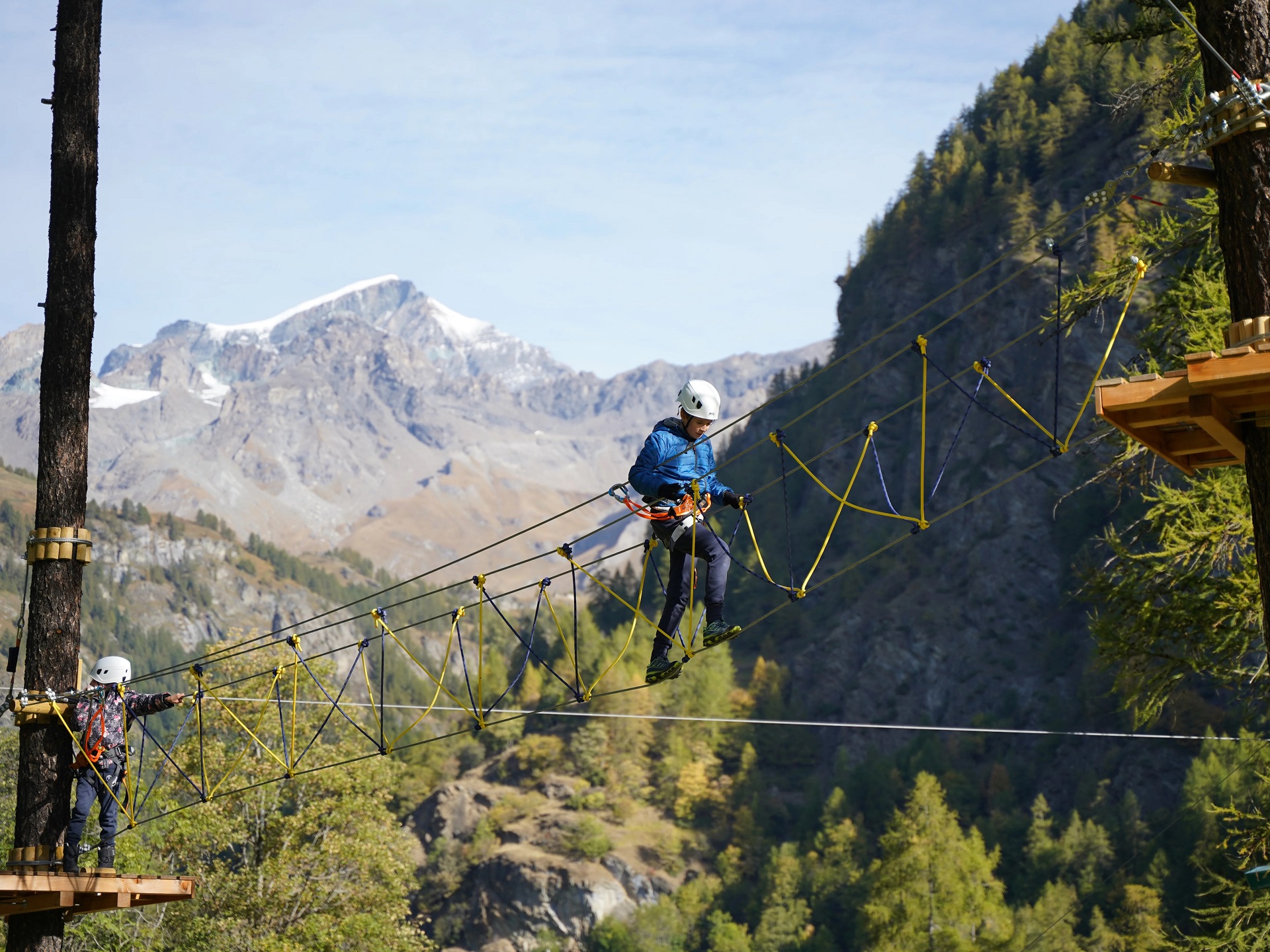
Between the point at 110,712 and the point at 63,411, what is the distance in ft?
7.86

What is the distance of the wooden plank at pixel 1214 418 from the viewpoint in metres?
6.80

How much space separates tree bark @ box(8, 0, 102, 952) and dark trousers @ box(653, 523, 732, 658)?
4.51 meters

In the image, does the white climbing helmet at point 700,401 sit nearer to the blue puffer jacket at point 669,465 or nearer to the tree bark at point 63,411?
the blue puffer jacket at point 669,465

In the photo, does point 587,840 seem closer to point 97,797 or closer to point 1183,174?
point 97,797

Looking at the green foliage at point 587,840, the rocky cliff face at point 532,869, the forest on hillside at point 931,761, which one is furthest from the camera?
the green foliage at point 587,840

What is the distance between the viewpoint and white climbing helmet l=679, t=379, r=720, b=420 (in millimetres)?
9845

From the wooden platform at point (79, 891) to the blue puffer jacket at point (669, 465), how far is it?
173 inches

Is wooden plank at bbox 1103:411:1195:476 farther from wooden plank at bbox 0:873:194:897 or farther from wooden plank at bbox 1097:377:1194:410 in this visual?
wooden plank at bbox 0:873:194:897

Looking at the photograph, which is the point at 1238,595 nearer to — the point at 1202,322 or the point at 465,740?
the point at 1202,322

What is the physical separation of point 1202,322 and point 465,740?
120578mm

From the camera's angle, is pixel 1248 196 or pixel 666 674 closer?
pixel 1248 196

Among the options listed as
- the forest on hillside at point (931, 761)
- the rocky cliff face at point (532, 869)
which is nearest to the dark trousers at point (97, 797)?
the forest on hillside at point (931, 761)

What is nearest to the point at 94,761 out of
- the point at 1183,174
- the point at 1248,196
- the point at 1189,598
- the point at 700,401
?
the point at 700,401

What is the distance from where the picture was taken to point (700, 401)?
9.91 metres
